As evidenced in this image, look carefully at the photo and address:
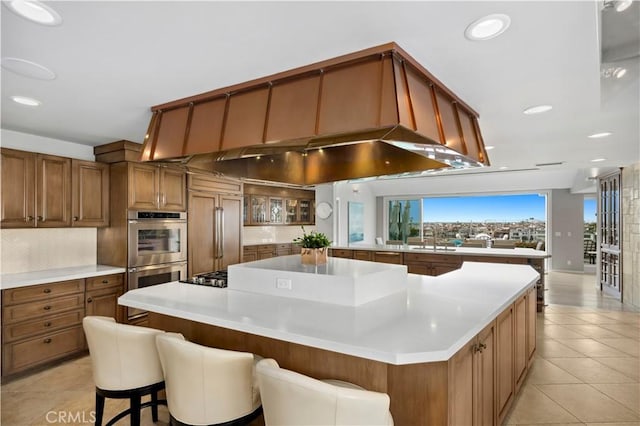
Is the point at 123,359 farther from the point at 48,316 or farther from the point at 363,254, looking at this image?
the point at 363,254

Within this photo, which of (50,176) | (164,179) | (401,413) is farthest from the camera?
(164,179)

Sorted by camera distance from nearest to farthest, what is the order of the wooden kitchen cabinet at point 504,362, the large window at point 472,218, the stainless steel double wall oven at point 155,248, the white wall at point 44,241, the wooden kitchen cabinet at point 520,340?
the wooden kitchen cabinet at point 504,362 < the wooden kitchen cabinet at point 520,340 < the white wall at point 44,241 < the stainless steel double wall oven at point 155,248 < the large window at point 472,218

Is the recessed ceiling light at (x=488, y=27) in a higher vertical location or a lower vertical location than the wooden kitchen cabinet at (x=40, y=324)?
higher

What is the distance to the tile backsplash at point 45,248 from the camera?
3568 mm

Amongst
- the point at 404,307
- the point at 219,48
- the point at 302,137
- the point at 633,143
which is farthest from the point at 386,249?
the point at 219,48

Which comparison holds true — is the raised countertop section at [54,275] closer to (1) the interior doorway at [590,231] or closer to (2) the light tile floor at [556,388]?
(2) the light tile floor at [556,388]

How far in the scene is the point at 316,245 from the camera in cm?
278

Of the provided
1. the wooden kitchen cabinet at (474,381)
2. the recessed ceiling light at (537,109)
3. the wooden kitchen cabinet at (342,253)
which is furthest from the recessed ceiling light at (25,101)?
the wooden kitchen cabinet at (342,253)

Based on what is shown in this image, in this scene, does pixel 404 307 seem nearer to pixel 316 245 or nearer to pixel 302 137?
pixel 316 245

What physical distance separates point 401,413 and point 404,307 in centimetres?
62

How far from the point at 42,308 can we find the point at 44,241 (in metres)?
0.89

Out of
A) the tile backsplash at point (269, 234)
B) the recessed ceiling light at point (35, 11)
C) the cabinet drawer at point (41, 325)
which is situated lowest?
the cabinet drawer at point (41, 325)

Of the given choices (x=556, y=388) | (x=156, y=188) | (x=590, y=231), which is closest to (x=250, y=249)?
(x=156, y=188)

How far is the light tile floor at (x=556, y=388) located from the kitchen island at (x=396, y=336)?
393 millimetres
